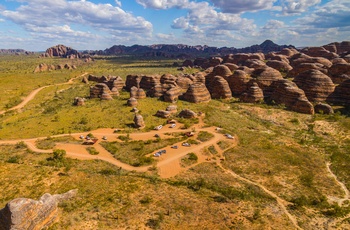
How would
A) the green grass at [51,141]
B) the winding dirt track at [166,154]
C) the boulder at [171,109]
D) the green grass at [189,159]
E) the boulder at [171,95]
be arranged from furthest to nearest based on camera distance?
1. the boulder at [171,95]
2. the boulder at [171,109]
3. the green grass at [51,141]
4. the green grass at [189,159]
5. the winding dirt track at [166,154]

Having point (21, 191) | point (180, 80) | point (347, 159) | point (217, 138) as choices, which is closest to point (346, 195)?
point (347, 159)

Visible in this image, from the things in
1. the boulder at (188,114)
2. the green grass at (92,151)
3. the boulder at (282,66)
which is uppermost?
the boulder at (282,66)

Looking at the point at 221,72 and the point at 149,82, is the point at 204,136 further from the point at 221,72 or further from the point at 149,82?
the point at 221,72

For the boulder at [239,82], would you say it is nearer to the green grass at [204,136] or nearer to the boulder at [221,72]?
the boulder at [221,72]

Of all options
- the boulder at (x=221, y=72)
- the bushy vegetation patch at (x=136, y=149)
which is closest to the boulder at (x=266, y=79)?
the boulder at (x=221, y=72)

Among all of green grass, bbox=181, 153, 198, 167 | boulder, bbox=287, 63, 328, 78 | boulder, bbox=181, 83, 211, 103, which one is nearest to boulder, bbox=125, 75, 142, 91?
boulder, bbox=181, 83, 211, 103

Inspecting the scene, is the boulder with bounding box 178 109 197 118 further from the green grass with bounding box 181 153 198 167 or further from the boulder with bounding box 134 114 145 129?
the green grass with bounding box 181 153 198 167
